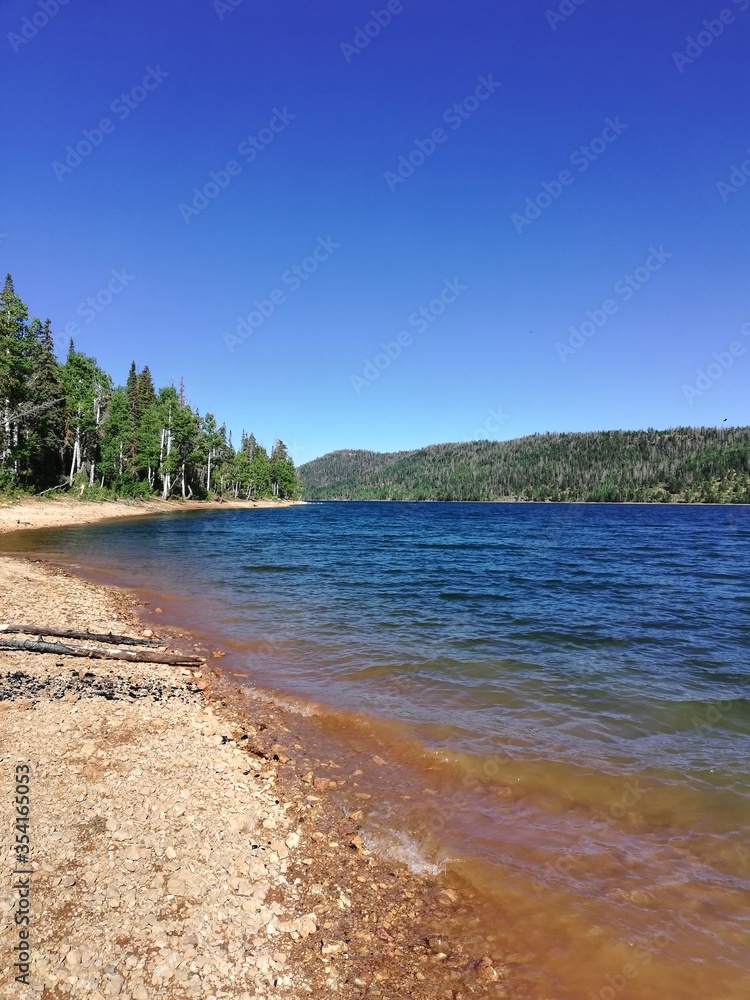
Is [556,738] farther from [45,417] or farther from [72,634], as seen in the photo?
[45,417]

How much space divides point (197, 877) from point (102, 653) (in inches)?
277

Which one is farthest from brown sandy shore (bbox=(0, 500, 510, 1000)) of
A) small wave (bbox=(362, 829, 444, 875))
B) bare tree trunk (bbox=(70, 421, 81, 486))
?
bare tree trunk (bbox=(70, 421, 81, 486))

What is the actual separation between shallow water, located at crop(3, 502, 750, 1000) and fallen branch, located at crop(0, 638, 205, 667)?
4.56 feet

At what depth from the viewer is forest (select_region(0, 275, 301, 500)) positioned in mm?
46938

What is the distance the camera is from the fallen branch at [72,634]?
10.4m

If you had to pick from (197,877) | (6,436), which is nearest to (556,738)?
(197,877)

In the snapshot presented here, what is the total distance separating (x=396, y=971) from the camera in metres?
3.92

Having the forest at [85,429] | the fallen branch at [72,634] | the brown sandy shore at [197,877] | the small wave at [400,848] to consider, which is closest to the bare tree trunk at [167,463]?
the forest at [85,429]

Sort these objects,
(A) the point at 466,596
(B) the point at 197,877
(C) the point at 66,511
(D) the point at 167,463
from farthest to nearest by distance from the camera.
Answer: (D) the point at 167,463, (C) the point at 66,511, (A) the point at 466,596, (B) the point at 197,877

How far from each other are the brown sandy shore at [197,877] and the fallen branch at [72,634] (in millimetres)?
2832

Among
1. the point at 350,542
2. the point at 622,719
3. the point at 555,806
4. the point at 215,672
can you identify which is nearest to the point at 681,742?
the point at 622,719

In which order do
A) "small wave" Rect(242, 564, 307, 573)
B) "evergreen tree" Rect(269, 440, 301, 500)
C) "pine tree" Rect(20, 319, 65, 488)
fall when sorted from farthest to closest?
"evergreen tree" Rect(269, 440, 301, 500), "pine tree" Rect(20, 319, 65, 488), "small wave" Rect(242, 564, 307, 573)

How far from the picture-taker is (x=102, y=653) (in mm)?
10109

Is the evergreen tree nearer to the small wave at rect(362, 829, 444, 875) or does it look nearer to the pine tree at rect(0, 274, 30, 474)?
the pine tree at rect(0, 274, 30, 474)
